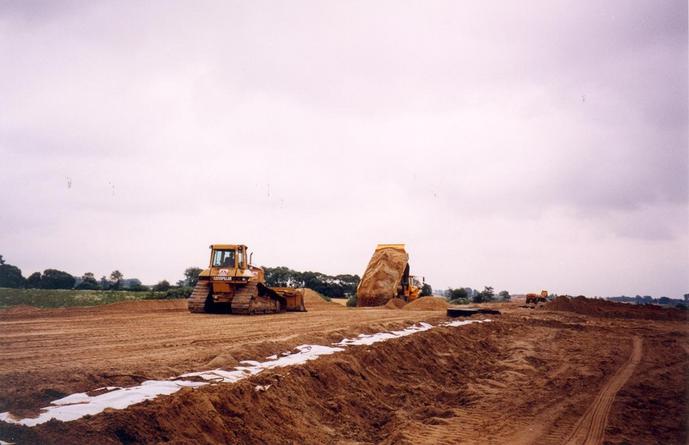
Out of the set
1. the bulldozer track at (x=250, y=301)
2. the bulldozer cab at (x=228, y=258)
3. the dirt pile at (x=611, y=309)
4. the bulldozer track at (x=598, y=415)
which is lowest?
the bulldozer track at (x=598, y=415)

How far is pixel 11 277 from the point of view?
3778 centimetres

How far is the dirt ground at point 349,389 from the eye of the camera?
5723mm

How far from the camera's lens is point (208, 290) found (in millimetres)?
21469

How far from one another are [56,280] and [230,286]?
29114mm

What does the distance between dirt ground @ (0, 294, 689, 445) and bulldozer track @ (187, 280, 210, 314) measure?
607 cm

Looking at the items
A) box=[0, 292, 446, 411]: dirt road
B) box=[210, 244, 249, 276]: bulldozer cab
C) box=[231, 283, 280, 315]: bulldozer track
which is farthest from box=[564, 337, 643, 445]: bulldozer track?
box=[210, 244, 249, 276]: bulldozer cab

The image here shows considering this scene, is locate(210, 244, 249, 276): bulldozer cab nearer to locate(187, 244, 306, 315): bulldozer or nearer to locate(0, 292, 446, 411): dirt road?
locate(187, 244, 306, 315): bulldozer

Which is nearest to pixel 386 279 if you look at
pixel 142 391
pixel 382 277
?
pixel 382 277

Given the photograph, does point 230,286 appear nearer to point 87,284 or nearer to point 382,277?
point 382,277

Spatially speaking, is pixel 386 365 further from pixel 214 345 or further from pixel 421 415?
pixel 214 345

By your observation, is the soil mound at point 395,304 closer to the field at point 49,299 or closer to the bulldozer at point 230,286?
the bulldozer at point 230,286

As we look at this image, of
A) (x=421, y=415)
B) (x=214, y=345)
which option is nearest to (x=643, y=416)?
(x=421, y=415)

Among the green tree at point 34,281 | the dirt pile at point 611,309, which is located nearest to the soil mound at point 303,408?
the dirt pile at point 611,309

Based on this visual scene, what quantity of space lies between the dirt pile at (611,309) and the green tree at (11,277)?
124ft
